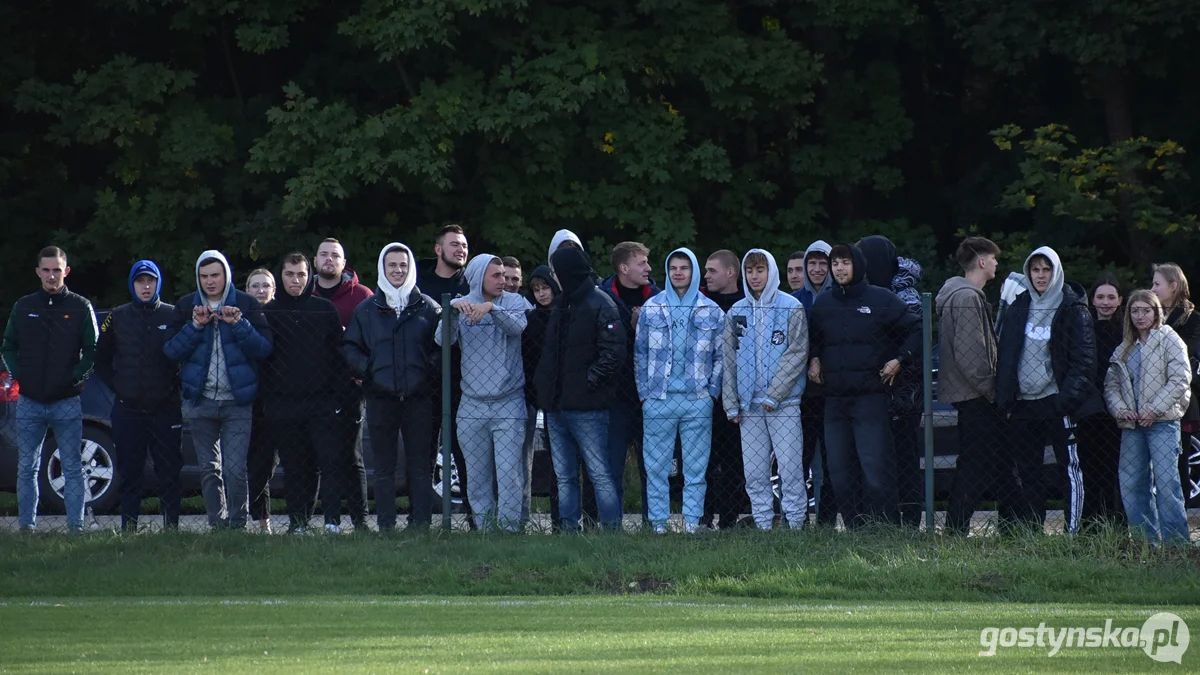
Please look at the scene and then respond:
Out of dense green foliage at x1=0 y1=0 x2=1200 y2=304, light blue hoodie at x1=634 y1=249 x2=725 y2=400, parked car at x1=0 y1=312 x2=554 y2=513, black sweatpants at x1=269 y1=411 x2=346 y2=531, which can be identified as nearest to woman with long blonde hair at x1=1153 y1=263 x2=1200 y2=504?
light blue hoodie at x1=634 y1=249 x2=725 y2=400

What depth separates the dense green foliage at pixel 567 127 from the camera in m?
21.2

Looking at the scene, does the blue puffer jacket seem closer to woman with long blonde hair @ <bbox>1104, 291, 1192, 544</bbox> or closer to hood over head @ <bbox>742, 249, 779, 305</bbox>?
hood over head @ <bbox>742, 249, 779, 305</bbox>

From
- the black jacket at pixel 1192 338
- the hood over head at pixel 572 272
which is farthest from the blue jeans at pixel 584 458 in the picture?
the black jacket at pixel 1192 338

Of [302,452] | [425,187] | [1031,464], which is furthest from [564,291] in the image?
[425,187]

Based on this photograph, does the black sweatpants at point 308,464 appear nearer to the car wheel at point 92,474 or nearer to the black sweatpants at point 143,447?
the black sweatpants at point 143,447

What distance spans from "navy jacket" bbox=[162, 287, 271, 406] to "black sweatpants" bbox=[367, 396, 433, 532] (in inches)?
34.2

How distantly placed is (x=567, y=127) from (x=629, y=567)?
37.7 ft

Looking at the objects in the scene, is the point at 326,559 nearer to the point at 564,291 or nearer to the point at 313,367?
the point at 313,367

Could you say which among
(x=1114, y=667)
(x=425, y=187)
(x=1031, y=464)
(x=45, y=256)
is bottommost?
(x=1114, y=667)

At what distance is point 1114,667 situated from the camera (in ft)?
25.7

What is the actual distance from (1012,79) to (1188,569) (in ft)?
45.8

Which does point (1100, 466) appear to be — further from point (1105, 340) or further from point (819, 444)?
point (819, 444)

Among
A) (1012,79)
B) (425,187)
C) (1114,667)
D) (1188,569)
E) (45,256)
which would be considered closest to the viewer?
(1114,667)

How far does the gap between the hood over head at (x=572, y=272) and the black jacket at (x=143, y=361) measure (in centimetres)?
286
